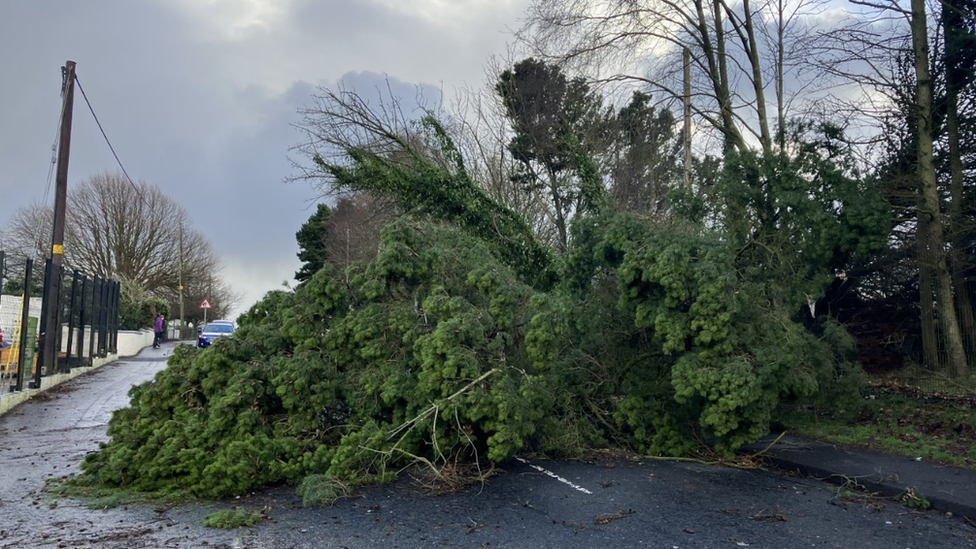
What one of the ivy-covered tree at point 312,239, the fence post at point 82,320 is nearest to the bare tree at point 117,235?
the ivy-covered tree at point 312,239

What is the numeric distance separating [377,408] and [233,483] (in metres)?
1.77

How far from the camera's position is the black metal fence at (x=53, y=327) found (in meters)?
13.6

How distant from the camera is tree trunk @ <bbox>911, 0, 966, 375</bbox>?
1163 cm

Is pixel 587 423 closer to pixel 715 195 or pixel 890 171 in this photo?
pixel 715 195

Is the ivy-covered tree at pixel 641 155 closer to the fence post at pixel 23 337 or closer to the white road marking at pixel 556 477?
the white road marking at pixel 556 477

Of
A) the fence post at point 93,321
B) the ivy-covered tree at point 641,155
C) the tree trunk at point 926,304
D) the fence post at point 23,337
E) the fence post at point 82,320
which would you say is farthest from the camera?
the ivy-covered tree at point 641,155

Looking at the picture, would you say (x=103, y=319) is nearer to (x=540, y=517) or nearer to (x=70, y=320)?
(x=70, y=320)

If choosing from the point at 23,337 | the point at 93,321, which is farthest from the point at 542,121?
the point at 23,337

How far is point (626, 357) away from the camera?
32.5ft

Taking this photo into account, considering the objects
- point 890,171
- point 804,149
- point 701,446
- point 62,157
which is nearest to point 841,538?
point 701,446

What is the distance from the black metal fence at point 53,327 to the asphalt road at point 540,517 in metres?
6.53

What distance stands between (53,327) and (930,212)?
1673 centimetres

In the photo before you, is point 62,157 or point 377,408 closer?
Result: point 377,408

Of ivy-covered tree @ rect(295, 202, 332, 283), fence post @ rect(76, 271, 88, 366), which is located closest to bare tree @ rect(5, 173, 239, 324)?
ivy-covered tree @ rect(295, 202, 332, 283)
